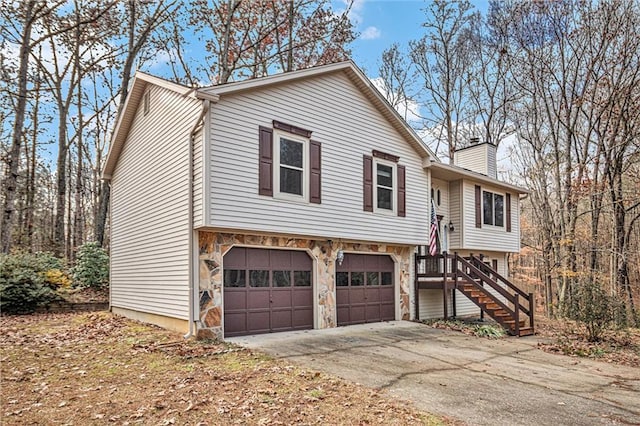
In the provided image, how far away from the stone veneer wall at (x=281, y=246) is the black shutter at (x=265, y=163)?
1169 mm

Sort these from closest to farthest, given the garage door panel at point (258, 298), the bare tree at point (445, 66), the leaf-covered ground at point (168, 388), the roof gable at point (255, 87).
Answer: the leaf-covered ground at point (168, 388), the roof gable at point (255, 87), the garage door panel at point (258, 298), the bare tree at point (445, 66)

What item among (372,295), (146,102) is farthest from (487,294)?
(146,102)

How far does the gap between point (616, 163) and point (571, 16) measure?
6.25m

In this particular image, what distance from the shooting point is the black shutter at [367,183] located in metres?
12.0

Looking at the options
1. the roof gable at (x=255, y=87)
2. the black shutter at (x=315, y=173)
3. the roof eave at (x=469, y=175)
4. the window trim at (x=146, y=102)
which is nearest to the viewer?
the roof gable at (x=255, y=87)

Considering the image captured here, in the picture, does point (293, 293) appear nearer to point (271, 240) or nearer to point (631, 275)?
point (271, 240)

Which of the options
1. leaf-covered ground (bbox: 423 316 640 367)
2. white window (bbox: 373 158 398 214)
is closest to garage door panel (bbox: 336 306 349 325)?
leaf-covered ground (bbox: 423 316 640 367)

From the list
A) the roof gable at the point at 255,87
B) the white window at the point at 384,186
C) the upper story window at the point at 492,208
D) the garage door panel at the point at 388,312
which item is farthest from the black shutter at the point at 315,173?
the upper story window at the point at 492,208

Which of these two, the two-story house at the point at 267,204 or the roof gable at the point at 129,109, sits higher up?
the roof gable at the point at 129,109

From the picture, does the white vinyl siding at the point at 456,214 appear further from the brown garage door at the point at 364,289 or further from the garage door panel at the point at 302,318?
the garage door panel at the point at 302,318

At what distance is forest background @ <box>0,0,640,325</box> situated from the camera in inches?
672

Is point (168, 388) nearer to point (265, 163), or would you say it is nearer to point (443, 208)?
point (265, 163)

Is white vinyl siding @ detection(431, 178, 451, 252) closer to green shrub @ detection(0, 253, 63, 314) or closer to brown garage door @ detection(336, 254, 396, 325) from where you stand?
brown garage door @ detection(336, 254, 396, 325)

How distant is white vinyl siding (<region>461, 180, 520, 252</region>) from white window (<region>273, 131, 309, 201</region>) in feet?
24.3
